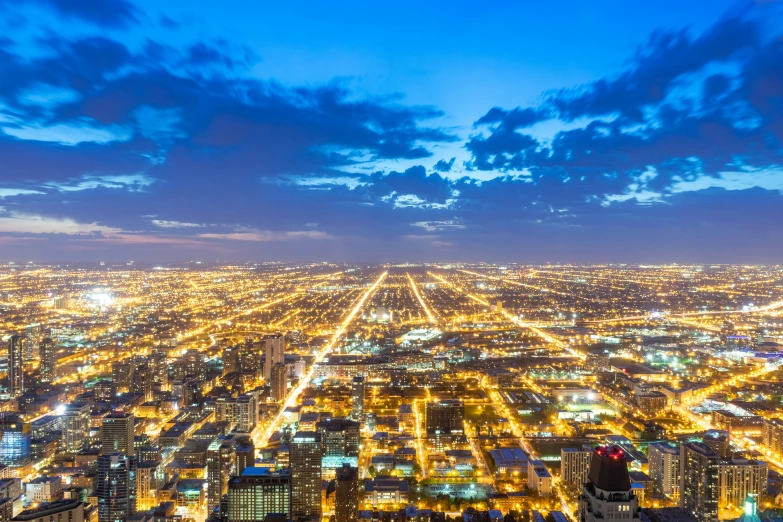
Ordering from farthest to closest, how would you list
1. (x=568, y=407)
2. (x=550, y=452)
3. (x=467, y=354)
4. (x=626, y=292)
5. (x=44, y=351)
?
(x=626, y=292), (x=467, y=354), (x=44, y=351), (x=568, y=407), (x=550, y=452)

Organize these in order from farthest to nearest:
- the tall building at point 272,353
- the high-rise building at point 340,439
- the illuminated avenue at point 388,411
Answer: the tall building at point 272,353 → the high-rise building at point 340,439 → the illuminated avenue at point 388,411

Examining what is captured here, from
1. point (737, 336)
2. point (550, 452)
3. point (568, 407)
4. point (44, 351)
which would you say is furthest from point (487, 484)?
point (737, 336)

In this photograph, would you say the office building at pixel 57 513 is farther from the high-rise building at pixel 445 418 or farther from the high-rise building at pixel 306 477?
the high-rise building at pixel 445 418

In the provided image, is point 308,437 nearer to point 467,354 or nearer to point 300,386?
point 300,386

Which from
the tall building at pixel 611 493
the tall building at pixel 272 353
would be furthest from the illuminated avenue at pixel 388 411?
the tall building at pixel 272 353

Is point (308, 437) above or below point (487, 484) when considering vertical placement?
above

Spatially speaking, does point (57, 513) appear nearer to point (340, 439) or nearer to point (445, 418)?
point (340, 439)

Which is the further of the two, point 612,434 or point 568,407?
point 568,407
